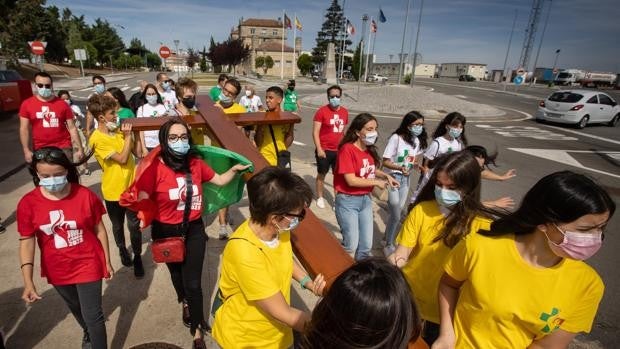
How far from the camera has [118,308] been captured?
329 cm

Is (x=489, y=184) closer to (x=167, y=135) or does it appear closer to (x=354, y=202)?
(x=354, y=202)

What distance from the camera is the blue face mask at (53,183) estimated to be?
7.04 feet

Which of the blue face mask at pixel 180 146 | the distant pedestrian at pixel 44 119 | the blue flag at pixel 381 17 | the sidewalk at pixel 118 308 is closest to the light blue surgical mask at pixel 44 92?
the distant pedestrian at pixel 44 119

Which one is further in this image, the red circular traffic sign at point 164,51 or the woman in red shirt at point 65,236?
the red circular traffic sign at point 164,51

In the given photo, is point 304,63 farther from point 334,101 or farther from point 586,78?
point 334,101

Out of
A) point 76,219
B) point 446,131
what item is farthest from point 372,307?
point 446,131

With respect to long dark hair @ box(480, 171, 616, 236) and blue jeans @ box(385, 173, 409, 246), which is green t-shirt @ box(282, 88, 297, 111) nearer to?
blue jeans @ box(385, 173, 409, 246)

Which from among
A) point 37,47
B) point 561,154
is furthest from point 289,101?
point 37,47

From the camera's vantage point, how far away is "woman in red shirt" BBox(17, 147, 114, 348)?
2184 mm

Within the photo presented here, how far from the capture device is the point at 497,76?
2970 inches

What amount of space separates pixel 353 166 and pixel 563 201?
2098 millimetres

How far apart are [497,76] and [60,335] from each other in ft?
288

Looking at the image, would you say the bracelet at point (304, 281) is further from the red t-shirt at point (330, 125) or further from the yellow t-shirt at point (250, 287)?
the red t-shirt at point (330, 125)

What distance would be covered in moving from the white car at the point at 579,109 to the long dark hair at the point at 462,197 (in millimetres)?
17159
